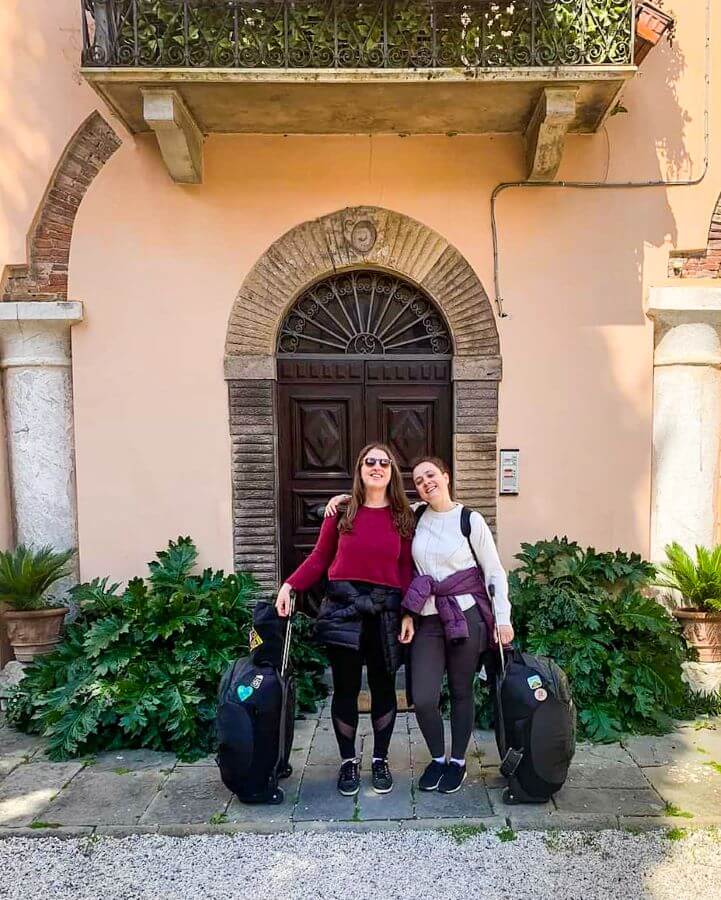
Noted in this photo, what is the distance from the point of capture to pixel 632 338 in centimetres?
509

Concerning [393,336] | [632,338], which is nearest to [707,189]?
[632,338]

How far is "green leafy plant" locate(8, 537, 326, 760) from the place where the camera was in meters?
4.08

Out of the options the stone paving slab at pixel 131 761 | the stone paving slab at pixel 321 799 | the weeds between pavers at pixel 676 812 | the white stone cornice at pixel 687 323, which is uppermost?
the white stone cornice at pixel 687 323

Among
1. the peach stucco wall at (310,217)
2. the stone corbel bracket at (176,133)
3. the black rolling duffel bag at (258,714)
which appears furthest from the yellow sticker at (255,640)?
the stone corbel bracket at (176,133)

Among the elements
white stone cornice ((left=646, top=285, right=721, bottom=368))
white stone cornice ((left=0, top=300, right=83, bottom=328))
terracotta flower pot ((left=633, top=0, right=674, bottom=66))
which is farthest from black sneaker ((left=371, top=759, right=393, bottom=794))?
terracotta flower pot ((left=633, top=0, right=674, bottom=66))

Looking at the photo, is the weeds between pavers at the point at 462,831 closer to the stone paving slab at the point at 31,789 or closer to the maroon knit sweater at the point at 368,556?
the maroon knit sweater at the point at 368,556

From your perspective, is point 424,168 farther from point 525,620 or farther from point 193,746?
point 193,746

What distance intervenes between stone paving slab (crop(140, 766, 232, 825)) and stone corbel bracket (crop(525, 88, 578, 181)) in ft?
15.0

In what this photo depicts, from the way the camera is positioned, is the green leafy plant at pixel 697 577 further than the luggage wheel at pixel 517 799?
Yes

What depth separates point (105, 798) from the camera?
3596 millimetres

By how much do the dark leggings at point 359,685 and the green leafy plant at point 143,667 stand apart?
3.59 ft

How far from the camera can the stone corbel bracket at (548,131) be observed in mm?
4449

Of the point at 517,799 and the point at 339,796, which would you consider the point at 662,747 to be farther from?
the point at 339,796

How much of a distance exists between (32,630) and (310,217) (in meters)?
3.62
